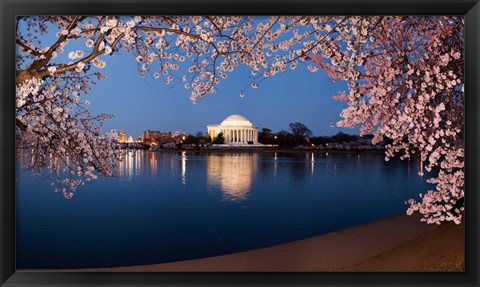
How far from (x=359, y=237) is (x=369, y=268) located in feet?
5.67

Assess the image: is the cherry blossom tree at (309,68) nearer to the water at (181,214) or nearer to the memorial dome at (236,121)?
the water at (181,214)

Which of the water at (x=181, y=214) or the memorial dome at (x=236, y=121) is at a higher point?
the memorial dome at (x=236, y=121)

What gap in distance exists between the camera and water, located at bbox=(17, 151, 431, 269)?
25.4ft

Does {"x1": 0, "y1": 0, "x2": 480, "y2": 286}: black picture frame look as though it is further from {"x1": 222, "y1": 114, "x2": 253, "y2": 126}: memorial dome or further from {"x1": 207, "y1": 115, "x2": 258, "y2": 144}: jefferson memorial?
{"x1": 222, "y1": 114, "x2": 253, "y2": 126}: memorial dome

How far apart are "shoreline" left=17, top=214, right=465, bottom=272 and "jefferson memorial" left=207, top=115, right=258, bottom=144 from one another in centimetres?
1991

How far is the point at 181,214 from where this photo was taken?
37.5 ft

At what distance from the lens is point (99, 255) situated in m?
7.58

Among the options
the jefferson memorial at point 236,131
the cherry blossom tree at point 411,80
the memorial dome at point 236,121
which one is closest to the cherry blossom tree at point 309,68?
the cherry blossom tree at point 411,80

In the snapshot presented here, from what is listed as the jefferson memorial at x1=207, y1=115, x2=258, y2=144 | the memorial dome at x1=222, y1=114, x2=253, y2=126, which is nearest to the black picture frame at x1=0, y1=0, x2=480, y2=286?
the jefferson memorial at x1=207, y1=115, x2=258, y2=144

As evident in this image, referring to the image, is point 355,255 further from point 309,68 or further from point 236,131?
point 236,131
